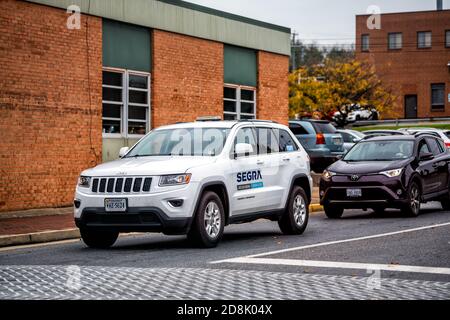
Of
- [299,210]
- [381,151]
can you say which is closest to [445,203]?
[381,151]

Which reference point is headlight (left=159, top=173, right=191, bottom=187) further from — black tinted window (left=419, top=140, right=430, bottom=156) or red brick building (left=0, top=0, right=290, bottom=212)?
black tinted window (left=419, top=140, right=430, bottom=156)

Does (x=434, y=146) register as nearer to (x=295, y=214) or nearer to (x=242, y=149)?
(x=295, y=214)

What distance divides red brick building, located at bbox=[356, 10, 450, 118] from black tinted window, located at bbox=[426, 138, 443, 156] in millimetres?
53402

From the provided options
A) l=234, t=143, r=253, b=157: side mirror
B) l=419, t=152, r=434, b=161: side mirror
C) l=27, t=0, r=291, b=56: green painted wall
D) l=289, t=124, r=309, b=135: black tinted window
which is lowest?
l=419, t=152, r=434, b=161: side mirror

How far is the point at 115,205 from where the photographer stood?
40.2 ft

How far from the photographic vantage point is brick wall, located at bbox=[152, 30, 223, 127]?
22953 mm

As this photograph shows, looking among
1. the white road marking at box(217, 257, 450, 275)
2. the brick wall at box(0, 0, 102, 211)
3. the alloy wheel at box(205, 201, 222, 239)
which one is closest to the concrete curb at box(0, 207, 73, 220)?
the brick wall at box(0, 0, 102, 211)

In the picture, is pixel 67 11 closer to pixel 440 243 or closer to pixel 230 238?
pixel 230 238

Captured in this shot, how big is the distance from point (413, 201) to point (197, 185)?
7.19 m

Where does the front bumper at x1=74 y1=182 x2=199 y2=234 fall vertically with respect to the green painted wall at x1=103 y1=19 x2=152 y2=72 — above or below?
below

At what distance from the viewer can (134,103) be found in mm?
22422

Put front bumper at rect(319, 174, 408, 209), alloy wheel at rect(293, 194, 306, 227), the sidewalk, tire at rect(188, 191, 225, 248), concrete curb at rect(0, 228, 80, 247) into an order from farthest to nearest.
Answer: front bumper at rect(319, 174, 408, 209) → alloy wheel at rect(293, 194, 306, 227) → the sidewalk → concrete curb at rect(0, 228, 80, 247) → tire at rect(188, 191, 225, 248)

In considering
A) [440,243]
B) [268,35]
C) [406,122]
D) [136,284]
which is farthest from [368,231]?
[406,122]

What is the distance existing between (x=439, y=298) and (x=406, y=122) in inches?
2373
